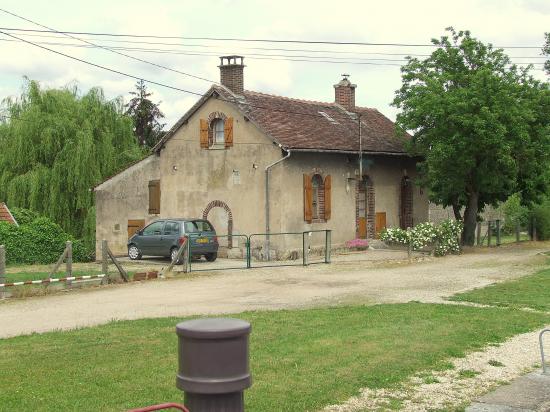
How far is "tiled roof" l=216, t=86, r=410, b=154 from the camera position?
93.1 ft

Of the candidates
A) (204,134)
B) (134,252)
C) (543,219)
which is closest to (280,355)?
(134,252)

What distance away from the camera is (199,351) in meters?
5.25

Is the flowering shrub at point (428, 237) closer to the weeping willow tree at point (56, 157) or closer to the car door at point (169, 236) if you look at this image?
the car door at point (169, 236)

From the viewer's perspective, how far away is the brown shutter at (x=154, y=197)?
31.9m

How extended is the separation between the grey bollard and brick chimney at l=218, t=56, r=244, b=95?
82.0 ft

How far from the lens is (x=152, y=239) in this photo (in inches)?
1088

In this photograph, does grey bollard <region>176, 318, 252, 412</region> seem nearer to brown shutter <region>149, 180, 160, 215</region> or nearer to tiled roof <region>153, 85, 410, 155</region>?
tiled roof <region>153, 85, 410, 155</region>

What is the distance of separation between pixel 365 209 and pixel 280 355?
21761 mm

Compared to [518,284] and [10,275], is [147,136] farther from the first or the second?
[518,284]

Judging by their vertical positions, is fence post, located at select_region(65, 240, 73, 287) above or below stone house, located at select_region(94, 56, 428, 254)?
below

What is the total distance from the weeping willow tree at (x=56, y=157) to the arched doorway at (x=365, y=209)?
1322 cm

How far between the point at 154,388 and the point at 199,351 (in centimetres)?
312

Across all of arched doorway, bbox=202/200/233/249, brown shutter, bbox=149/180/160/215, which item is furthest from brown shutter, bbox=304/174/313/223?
brown shutter, bbox=149/180/160/215

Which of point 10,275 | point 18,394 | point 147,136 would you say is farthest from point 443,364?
point 147,136
